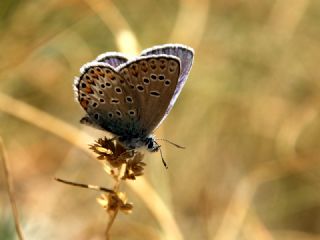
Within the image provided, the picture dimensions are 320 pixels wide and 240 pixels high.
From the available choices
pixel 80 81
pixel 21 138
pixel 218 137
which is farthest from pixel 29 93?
pixel 80 81

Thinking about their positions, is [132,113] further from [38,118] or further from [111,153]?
[38,118]

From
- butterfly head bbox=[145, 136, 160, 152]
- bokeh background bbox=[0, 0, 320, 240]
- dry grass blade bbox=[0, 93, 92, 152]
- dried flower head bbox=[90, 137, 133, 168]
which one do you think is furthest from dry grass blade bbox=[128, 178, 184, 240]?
dried flower head bbox=[90, 137, 133, 168]

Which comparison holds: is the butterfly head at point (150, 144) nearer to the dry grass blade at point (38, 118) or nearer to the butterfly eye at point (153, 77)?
the butterfly eye at point (153, 77)

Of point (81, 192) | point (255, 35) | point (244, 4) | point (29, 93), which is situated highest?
point (244, 4)

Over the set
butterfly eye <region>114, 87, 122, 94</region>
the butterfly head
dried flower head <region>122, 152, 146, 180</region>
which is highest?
butterfly eye <region>114, 87, 122, 94</region>

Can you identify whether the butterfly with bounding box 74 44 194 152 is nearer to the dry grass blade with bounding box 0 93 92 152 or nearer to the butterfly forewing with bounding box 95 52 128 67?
the butterfly forewing with bounding box 95 52 128 67

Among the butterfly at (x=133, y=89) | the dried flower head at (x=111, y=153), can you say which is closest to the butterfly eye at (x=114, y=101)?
the butterfly at (x=133, y=89)

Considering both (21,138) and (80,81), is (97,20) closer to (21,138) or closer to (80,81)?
(21,138)

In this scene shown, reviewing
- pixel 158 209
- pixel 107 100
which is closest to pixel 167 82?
pixel 107 100
